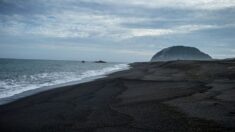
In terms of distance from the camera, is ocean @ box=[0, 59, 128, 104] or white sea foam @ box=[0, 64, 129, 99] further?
ocean @ box=[0, 59, 128, 104]

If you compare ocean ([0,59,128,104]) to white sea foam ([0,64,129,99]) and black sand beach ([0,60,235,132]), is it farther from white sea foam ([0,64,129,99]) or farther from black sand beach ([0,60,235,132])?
black sand beach ([0,60,235,132])

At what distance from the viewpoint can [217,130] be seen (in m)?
6.11

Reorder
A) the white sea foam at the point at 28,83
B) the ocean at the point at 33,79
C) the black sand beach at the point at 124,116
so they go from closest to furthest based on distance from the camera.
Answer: the black sand beach at the point at 124,116 < the white sea foam at the point at 28,83 < the ocean at the point at 33,79

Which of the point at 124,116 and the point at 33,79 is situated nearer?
the point at 124,116

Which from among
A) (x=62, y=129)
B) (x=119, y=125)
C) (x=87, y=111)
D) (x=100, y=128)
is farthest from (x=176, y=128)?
(x=87, y=111)

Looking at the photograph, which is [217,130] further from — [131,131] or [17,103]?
[17,103]

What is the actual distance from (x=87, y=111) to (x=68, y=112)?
32.6 inches

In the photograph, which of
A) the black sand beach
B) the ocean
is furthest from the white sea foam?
the black sand beach

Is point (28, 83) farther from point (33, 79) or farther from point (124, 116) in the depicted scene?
point (124, 116)

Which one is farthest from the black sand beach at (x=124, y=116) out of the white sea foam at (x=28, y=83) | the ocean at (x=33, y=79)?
the white sea foam at (x=28, y=83)

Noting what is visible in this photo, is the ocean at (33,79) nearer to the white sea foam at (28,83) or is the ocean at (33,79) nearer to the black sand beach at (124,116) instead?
the white sea foam at (28,83)

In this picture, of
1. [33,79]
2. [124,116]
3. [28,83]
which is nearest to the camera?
[124,116]

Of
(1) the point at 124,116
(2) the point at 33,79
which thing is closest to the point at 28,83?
(2) the point at 33,79

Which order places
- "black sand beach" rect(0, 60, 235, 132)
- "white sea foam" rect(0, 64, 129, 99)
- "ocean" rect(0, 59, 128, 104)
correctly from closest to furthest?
"black sand beach" rect(0, 60, 235, 132), "white sea foam" rect(0, 64, 129, 99), "ocean" rect(0, 59, 128, 104)
